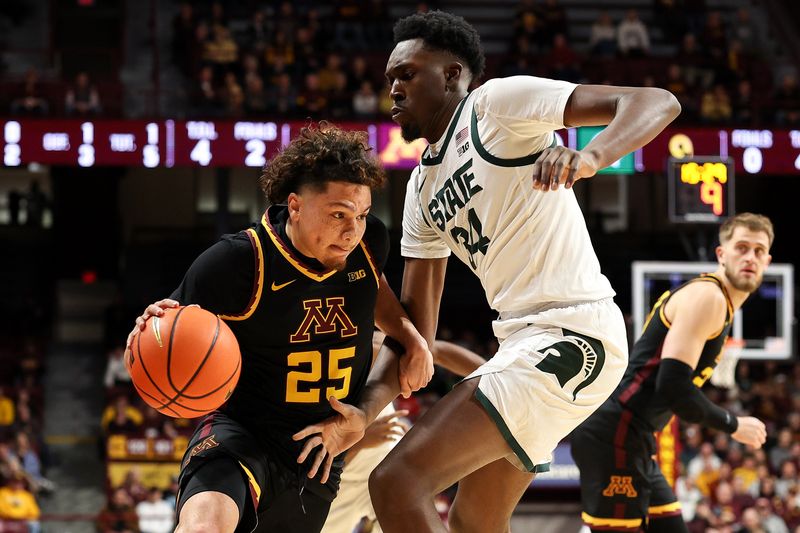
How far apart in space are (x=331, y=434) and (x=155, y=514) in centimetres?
848

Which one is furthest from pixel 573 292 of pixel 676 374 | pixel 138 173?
pixel 138 173

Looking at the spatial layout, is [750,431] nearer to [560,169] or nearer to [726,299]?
[726,299]

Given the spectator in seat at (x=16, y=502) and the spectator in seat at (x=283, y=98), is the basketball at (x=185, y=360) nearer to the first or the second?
the spectator in seat at (x=16, y=502)

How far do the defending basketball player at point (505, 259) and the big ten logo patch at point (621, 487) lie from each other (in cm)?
165

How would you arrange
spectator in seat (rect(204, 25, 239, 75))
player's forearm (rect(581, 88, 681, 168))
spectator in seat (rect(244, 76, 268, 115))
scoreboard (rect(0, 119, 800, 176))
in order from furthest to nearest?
spectator in seat (rect(204, 25, 239, 75))
spectator in seat (rect(244, 76, 268, 115))
scoreboard (rect(0, 119, 800, 176))
player's forearm (rect(581, 88, 681, 168))

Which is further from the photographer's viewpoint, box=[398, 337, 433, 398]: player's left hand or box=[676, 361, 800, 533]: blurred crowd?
box=[676, 361, 800, 533]: blurred crowd

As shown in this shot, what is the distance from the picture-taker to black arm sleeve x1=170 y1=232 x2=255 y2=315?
412 centimetres

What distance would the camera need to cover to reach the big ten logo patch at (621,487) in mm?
5832

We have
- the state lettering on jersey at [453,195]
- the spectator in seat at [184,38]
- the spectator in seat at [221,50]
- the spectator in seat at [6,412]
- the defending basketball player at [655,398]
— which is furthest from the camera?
the spectator in seat at [184,38]

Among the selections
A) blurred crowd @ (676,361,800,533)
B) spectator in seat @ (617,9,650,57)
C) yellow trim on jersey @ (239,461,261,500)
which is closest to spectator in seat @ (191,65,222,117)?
spectator in seat @ (617,9,650,57)

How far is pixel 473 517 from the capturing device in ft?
14.1

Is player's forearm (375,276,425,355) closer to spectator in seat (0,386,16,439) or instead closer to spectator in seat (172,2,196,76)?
spectator in seat (0,386,16,439)

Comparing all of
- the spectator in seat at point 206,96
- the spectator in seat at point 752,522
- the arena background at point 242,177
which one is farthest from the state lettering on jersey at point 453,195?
the spectator in seat at point 206,96

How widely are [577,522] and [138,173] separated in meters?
12.2
